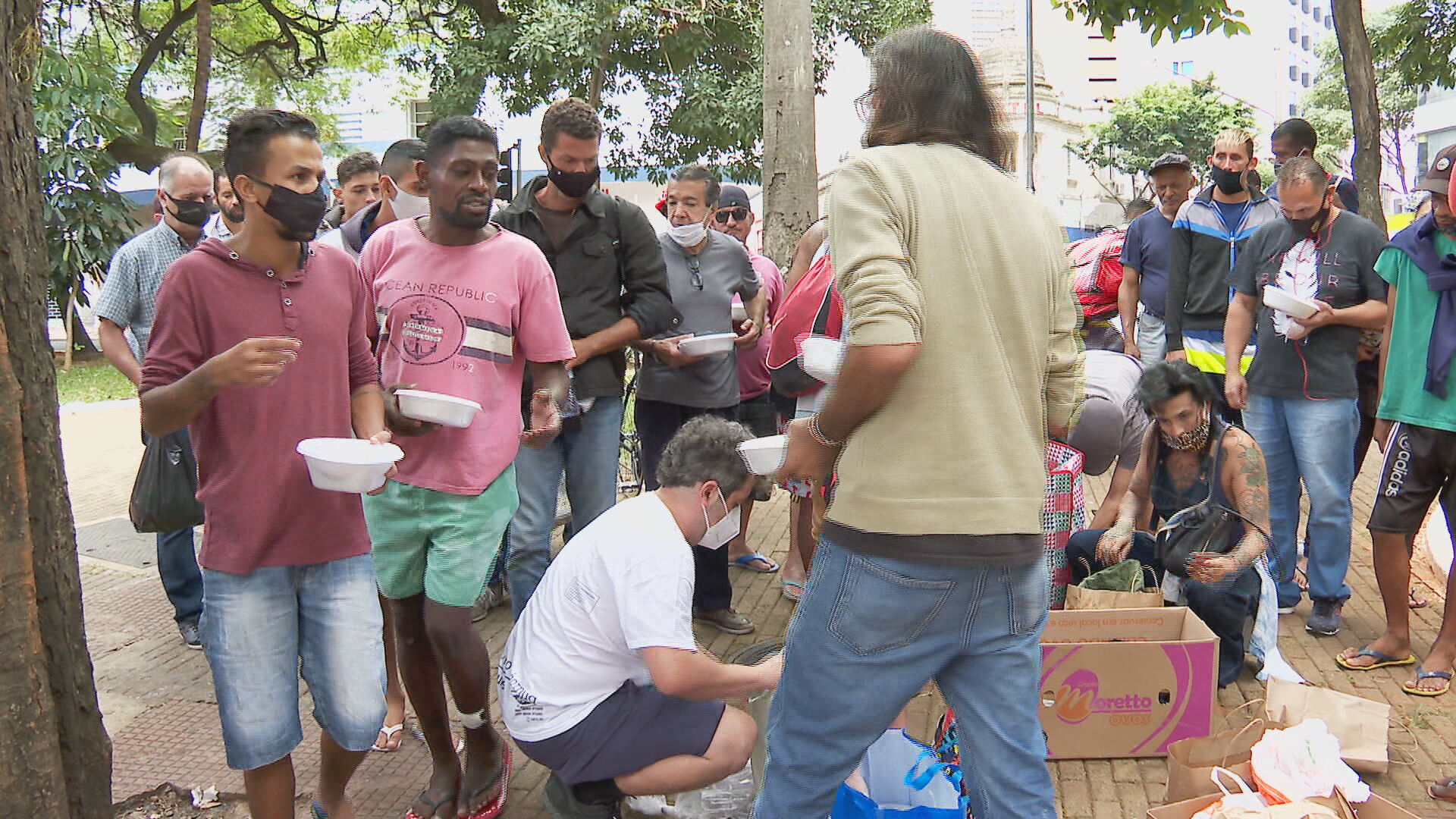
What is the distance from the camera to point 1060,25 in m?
76.4

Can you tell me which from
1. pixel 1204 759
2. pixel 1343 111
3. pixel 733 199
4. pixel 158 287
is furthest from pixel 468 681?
pixel 1343 111

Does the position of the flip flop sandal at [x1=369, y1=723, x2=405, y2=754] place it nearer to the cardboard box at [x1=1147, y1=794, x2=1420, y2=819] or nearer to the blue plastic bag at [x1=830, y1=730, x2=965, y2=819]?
the blue plastic bag at [x1=830, y1=730, x2=965, y2=819]

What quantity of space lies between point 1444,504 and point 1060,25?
3106 inches

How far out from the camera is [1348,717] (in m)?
3.71

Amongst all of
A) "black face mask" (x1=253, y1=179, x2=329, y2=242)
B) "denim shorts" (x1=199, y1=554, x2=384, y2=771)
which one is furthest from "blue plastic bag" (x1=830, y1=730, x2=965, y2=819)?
"black face mask" (x1=253, y1=179, x2=329, y2=242)

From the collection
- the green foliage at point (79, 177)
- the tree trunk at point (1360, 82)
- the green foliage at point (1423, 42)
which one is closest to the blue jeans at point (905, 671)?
the tree trunk at point (1360, 82)

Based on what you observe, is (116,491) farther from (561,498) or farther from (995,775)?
(995,775)

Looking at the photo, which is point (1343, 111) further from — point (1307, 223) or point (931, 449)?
point (931, 449)

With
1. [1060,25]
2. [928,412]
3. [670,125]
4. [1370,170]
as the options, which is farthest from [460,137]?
[1060,25]

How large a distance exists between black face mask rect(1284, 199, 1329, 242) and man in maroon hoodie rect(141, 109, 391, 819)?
157 inches

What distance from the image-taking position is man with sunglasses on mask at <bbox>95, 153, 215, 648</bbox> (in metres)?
4.73

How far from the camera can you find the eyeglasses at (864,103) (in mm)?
2238

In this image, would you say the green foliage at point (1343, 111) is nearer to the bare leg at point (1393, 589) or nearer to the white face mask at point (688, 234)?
the bare leg at point (1393, 589)

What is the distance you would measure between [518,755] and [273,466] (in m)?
1.63
